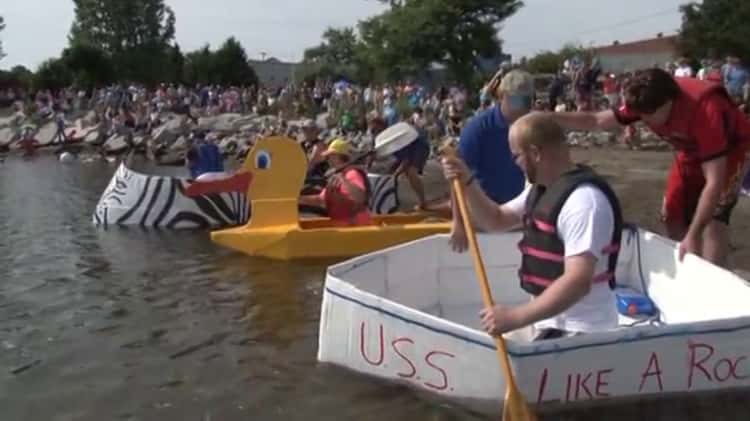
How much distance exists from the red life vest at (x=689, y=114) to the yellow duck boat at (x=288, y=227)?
14.2 ft

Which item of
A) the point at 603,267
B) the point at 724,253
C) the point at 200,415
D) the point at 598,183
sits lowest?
the point at 200,415

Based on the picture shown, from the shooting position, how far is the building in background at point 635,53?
52.9 meters

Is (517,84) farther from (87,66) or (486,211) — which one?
(87,66)

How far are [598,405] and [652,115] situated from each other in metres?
1.69

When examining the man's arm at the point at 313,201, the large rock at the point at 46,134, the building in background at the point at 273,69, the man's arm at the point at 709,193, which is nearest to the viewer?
the man's arm at the point at 709,193

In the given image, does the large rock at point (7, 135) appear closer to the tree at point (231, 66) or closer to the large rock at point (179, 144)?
the large rock at point (179, 144)

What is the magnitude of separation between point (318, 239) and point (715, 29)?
122 feet

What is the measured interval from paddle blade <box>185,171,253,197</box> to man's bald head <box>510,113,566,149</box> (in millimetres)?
6339

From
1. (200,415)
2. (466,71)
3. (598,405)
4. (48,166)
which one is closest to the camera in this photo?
(598,405)

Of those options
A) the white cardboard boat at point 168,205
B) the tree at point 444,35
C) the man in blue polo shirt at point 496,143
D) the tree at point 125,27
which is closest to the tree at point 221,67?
the tree at point 125,27

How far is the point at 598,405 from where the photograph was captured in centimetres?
471

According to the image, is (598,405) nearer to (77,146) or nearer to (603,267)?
(603,267)

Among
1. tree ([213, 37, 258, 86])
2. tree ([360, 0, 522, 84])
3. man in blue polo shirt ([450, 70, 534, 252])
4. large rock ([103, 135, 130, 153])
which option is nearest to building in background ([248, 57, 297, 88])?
tree ([213, 37, 258, 86])

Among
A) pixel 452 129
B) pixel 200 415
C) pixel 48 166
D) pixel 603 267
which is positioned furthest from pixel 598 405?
pixel 48 166
